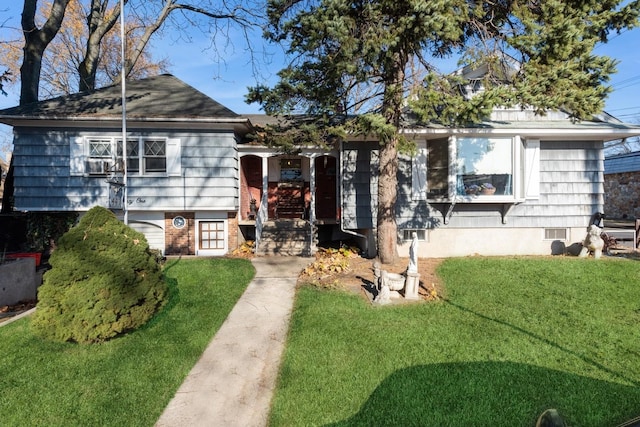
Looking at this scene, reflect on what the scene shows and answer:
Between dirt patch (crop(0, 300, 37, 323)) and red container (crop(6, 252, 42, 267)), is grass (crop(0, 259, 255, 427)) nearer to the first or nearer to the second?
dirt patch (crop(0, 300, 37, 323))

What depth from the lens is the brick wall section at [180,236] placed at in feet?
36.7

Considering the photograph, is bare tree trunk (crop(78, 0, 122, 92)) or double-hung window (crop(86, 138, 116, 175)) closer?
double-hung window (crop(86, 138, 116, 175))

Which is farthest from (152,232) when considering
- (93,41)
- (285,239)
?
(93,41)

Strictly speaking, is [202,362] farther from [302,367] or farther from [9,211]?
[9,211]

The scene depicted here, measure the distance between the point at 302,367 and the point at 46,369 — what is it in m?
3.22

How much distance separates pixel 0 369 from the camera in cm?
445

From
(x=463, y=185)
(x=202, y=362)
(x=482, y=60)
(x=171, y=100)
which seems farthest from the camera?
(x=171, y=100)

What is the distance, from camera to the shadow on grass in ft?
11.5

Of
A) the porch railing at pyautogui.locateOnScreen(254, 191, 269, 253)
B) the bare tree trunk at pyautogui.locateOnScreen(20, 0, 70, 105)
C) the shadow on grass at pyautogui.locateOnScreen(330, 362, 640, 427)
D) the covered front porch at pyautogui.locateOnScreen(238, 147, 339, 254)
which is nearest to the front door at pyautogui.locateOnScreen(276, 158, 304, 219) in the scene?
the covered front porch at pyautogui.locateOnScreen(238, 147, 339, 254)

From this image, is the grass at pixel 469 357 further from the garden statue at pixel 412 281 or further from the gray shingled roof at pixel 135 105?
the gray shingled roof at pixel 135 105

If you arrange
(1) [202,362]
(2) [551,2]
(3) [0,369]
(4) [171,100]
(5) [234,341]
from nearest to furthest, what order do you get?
(3) [0,369] < (1) [202,362] < (5) [234,341] < (2) [551,2] < (4) [171,100]

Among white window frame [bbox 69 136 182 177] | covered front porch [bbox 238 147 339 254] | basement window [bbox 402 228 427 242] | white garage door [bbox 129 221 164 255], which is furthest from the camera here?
covered front porch [bbox 238 147 339 254]

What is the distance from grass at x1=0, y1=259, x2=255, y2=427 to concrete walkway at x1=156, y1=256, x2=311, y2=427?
18 cm

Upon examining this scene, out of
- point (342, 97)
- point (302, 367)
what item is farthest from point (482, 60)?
point (302, 367)
